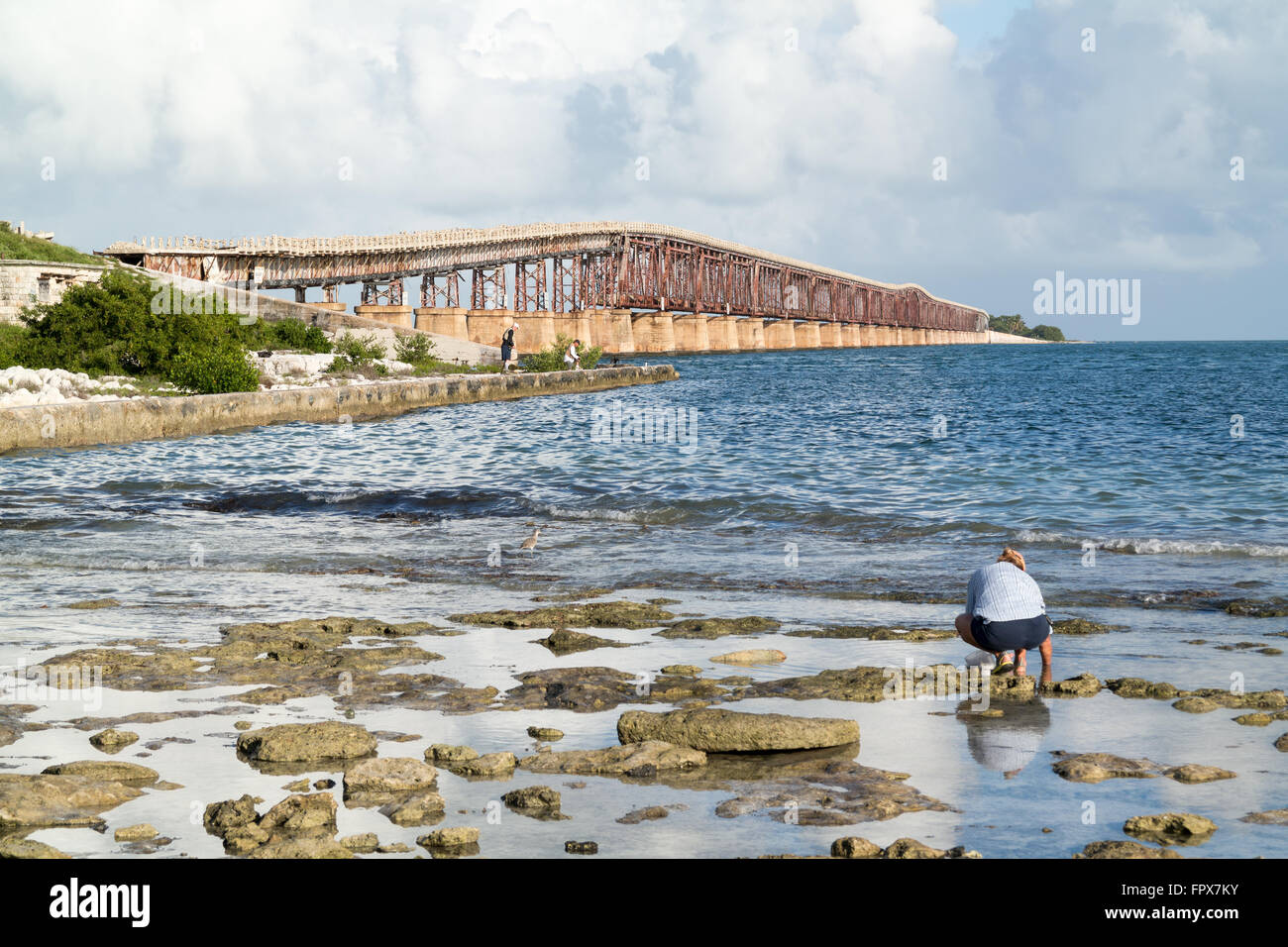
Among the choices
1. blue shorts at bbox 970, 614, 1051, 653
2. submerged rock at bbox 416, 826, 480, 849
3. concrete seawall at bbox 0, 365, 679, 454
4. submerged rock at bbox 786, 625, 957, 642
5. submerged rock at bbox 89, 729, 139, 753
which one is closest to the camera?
submerged rock at bbox 416, 826, 480, 849

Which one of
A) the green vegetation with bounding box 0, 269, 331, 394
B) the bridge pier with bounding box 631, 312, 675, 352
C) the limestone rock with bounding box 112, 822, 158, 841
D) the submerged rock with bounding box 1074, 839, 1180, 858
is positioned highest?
the bridge pier with bounding box 631, 312, 675, 352

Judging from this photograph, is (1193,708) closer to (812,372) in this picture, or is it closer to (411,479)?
(411,479)

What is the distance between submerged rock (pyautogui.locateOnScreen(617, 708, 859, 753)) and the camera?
19.1 feet

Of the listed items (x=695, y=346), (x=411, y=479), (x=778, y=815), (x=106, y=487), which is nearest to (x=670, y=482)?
(x=411, y=479)

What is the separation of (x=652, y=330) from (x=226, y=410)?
102 metres

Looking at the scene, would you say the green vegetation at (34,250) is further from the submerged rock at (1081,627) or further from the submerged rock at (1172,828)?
the submerged rock at (1172,828)

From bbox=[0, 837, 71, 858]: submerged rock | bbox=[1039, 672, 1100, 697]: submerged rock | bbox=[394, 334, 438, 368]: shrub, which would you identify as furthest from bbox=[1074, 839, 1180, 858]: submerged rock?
bbox=[394, 334, 438, 368]: shrub

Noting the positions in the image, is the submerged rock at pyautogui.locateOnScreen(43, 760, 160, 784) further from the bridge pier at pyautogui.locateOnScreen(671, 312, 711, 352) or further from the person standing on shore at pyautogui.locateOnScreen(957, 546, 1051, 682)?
the bridge pier at pyautogui.locateOnScreen(671, 312, 711, 352)

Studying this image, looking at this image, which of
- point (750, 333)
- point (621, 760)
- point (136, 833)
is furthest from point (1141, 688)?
point (750, 333)

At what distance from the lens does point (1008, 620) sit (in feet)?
24.4

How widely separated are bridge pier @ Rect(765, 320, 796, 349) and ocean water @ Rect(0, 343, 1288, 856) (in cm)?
12813

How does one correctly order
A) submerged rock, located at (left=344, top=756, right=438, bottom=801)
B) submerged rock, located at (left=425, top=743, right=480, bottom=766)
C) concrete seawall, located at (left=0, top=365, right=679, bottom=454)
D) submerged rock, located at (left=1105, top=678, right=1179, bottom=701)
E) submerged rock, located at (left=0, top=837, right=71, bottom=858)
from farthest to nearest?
concrete seawall, located at (left=0, top=365, right=679, bottom=454), submerged rock, located at (left=1105, top=678, right=1179, bottom=701), submerged rock, located at (left=425, top=743, right=480, bottom=766), submerged rock, located at (left=344, top=756, right=438, bottom=801), submerged rock, located at (left=0, top=837, right=71, bottom=858)

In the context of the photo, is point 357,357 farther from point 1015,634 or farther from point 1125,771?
point 1125,771
